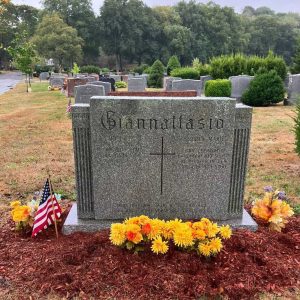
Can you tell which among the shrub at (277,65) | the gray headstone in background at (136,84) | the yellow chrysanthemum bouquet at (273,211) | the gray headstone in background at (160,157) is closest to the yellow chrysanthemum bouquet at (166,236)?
the gray headstone in background at (160,157)

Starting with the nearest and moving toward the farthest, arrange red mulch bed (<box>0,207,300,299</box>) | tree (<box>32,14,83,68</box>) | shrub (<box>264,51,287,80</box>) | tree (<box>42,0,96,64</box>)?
1. red mulch bed (<box>0,207,300,299</box>)
2. shrub (<box>264,51,287,80</box>)
3. tree (<box>32,14,83,68</box>)
4. tree (<box>42,0,96,64</box>)

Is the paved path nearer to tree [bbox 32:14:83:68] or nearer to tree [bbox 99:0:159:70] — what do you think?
tree [bbox 32:14:83:68]

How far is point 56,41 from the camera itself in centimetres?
5484

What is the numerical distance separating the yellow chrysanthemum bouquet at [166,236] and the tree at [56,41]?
178 ft

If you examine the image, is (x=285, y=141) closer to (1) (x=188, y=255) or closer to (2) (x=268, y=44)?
(1) (x=188, y=255)

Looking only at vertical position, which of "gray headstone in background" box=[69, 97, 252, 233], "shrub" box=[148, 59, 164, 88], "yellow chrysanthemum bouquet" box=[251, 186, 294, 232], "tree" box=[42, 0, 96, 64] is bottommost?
"shrub" box=[148, 59, 164, 88]

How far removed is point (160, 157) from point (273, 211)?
1.54m

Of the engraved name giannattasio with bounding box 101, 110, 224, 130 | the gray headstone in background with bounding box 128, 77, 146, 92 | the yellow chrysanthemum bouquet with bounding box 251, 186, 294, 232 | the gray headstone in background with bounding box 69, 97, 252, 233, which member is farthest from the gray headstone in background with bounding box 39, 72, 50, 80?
the yellow chrysanthemum bouquet with bounding box 251, 186, 294, 232

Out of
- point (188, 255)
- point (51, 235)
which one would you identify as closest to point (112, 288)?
point (188, 255)

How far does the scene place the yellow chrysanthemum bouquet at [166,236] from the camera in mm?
3537

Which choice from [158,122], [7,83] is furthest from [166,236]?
[7,83]

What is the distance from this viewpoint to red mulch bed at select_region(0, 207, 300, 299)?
10.7ft

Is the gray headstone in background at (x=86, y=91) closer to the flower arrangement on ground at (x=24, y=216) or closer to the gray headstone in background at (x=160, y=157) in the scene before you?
the flower arrangement on ground at (x=24, y=216)

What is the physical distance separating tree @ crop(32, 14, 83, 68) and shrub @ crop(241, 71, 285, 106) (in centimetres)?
4249
